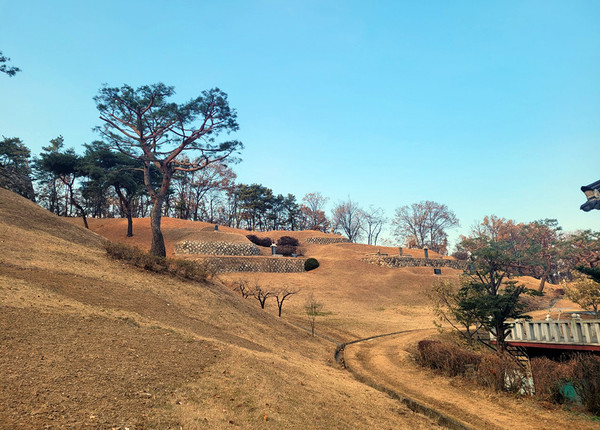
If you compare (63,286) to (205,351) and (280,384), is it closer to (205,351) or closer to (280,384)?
(205,351)

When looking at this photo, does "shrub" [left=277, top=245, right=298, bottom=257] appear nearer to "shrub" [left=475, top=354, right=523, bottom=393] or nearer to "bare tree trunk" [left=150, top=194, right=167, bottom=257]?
"bare tree trunk" [left=150, top=194, right=167, bottom=257]

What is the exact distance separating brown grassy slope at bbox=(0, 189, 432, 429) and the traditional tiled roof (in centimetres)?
715

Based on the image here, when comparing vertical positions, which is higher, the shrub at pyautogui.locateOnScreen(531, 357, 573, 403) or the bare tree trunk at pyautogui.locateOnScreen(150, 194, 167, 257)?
the bare tree trunk at pyautogui.locateOnScreen(150, 194, 167, 257)

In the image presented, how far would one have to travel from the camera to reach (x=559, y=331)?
1086 cm

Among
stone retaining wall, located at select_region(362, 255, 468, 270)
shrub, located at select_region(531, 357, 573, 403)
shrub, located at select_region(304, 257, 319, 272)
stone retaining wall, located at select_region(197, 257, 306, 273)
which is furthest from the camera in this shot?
stone retaining wall, located at select_region(362, 255, 468, 270)

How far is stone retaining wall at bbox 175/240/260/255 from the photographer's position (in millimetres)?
Answer: 43312

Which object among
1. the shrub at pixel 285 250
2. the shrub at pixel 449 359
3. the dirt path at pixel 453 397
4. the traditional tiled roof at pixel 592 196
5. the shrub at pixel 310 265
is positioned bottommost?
the dirt path at pixel 453 397

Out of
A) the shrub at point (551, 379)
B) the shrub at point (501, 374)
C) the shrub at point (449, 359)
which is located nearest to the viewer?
the shrub at point (551, 379)

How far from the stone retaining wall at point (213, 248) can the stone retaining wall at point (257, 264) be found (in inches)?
122

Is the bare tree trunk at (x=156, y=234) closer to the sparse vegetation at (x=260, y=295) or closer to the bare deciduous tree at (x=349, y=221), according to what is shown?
the sparse vegetation at (x=260, y=295)

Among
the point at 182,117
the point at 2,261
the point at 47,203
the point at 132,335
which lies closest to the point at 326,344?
the point at 132,335

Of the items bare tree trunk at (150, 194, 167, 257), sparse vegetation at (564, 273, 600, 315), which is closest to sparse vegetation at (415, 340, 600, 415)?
sparse vegetation at (564, 273, 600, 315)

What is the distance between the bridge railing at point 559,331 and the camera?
997cm

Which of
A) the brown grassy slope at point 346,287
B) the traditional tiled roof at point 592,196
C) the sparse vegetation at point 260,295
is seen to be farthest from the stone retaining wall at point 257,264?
the traditional tiled roof at point 592,196
